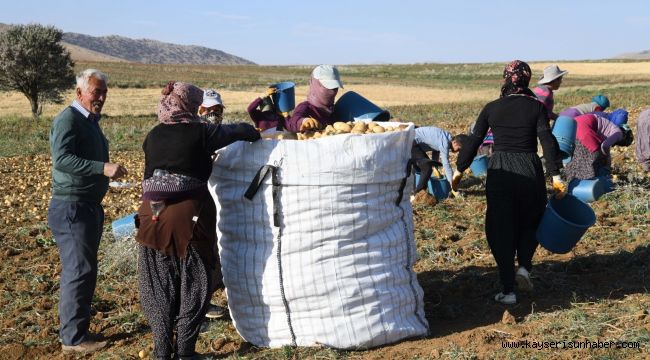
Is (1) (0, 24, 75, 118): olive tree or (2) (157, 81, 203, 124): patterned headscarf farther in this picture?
(1) (0, 24, 75, 118): olive tree

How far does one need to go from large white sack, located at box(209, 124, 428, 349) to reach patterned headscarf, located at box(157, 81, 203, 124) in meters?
0.30

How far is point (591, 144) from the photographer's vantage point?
23.3 ft

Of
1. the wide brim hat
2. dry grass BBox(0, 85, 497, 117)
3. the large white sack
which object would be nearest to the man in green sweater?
the large white sack

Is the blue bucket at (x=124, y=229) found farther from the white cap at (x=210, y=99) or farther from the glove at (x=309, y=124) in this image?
the glove at (x=309, y=124)

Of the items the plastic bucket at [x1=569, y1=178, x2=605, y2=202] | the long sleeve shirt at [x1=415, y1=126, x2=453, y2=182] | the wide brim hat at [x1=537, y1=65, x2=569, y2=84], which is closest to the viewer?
the wide brim hat at [x1=537, y1=65, x2=569, y2=84]

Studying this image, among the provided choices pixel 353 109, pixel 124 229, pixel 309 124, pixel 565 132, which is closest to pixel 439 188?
pixel 565 132

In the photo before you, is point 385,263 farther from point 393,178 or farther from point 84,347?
point 84,347

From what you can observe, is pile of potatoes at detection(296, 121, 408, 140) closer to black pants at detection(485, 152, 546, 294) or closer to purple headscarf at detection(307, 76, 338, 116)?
purple headscarf at detection(307, 76, 338, 116)

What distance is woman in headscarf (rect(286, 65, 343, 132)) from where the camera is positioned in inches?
176

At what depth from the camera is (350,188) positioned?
11.7ft

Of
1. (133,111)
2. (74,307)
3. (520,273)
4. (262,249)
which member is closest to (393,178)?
(262,249)

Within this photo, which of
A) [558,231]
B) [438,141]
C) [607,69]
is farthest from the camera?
[607,69]

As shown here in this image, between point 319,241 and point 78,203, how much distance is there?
1450mm

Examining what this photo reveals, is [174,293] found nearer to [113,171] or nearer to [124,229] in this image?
[113,171]
